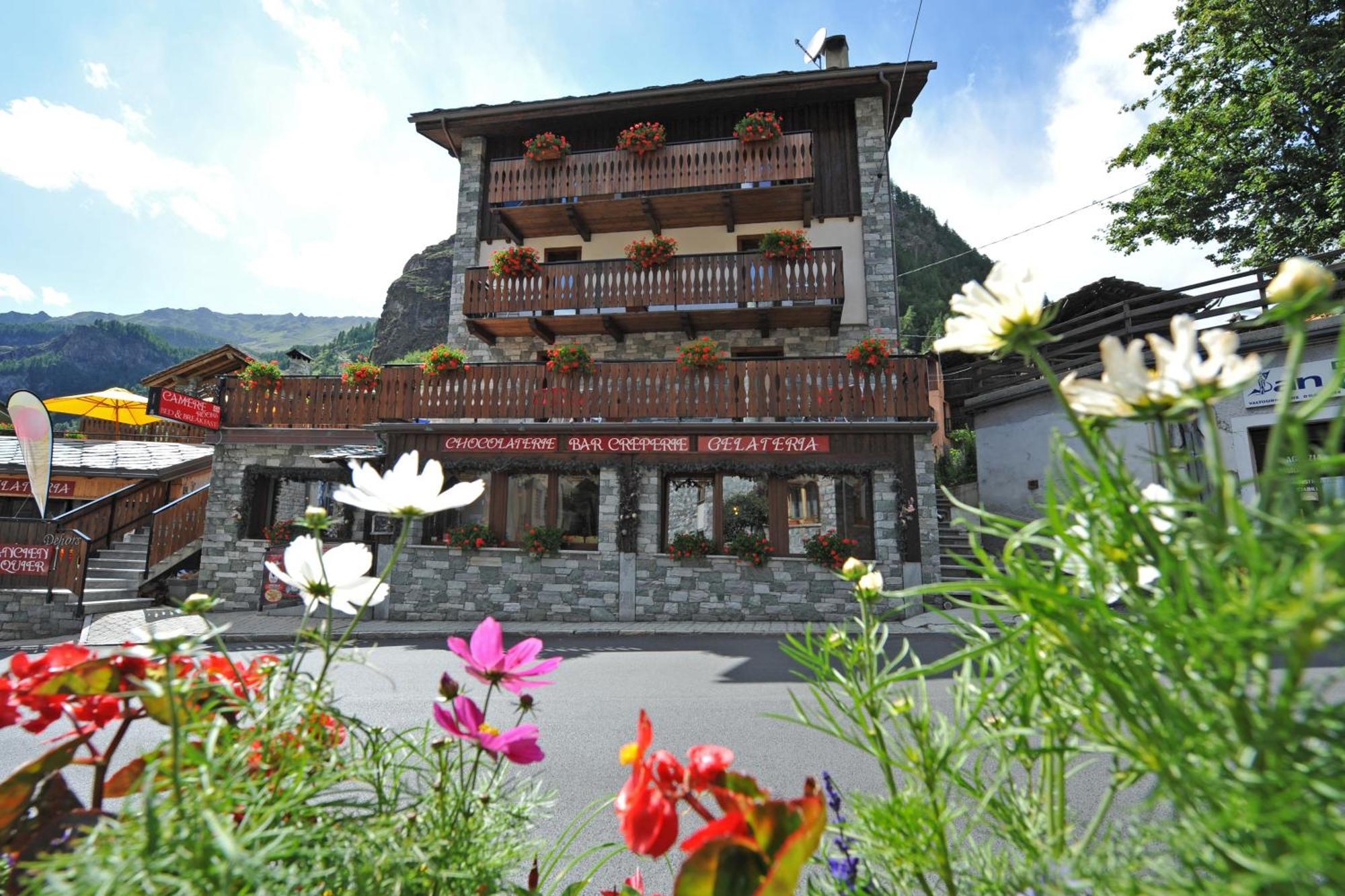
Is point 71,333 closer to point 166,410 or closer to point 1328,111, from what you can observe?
point 166,410

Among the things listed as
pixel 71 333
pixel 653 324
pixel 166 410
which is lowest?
pixel 166 410

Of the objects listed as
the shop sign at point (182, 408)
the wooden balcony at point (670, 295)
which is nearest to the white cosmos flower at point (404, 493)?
the wooden balcony at point (670, 295)

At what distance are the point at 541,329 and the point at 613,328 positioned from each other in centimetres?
179

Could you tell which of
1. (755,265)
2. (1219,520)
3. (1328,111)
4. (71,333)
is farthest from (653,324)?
(71,333)

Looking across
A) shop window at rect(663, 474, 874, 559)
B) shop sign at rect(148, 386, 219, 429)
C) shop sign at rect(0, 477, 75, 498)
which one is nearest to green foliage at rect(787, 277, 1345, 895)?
shop window at rect(663, 474, 874, 559)

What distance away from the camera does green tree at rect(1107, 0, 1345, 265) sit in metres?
13.8

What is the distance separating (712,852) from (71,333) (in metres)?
169

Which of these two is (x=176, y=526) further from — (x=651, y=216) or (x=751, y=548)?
(x=651, y=216)

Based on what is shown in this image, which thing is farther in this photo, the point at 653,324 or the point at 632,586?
the point at 653,324

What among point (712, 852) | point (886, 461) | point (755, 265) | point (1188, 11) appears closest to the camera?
point (712, 852)

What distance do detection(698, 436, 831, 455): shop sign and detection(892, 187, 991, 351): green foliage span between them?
24.2 metres

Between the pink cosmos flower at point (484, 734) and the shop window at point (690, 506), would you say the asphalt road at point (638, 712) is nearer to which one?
the pink cosmos flower at point (484, 734)

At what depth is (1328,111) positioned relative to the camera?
13.8 metres

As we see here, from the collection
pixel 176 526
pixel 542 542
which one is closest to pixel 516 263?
pixel 542 542
